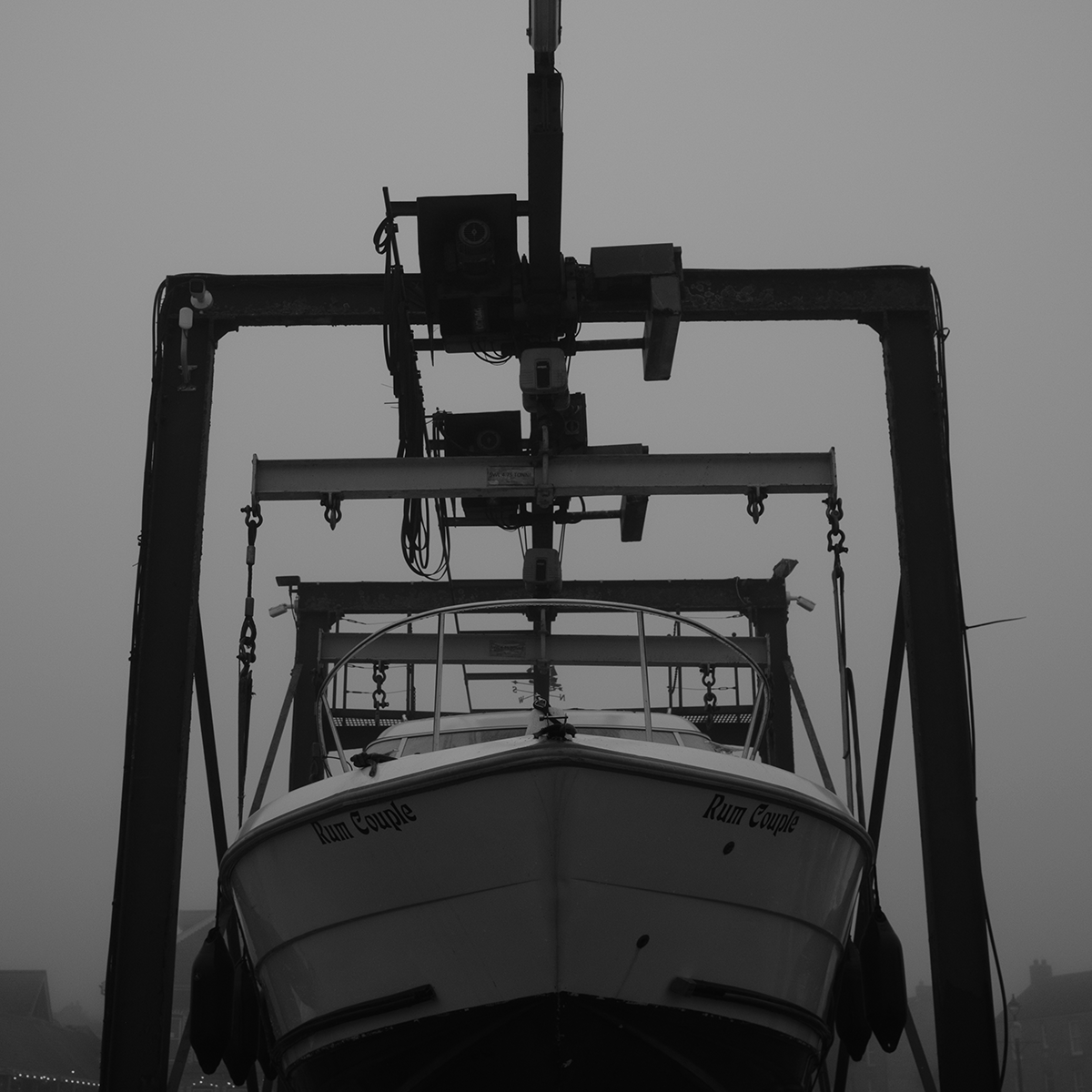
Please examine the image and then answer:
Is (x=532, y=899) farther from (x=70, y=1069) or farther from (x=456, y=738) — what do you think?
(x=70, y=1069)

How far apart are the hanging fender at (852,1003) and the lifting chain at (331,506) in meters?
4.35

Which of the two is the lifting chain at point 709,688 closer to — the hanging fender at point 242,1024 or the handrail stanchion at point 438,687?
the hanging fender at point 242,1024

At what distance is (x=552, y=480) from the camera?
8789 millimetres

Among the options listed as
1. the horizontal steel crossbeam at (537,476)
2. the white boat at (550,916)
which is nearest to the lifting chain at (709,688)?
the horizontal steel crossbeam at (537,476)

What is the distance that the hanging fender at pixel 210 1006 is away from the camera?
718cm

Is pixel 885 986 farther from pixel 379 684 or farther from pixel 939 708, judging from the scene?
pixel 379 684

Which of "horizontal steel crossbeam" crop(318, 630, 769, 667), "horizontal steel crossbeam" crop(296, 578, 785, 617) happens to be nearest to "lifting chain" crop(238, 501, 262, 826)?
"horizontal steel crossbeam" crop(318, 630, 769, 667)

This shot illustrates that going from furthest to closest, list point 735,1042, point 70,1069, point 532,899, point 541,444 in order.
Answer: point 70,1069
point 541,444
point 735,1042
point 532,899

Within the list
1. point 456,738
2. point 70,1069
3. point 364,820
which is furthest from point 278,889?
point 70,1069

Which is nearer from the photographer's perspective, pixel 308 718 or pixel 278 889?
pixel 278 889

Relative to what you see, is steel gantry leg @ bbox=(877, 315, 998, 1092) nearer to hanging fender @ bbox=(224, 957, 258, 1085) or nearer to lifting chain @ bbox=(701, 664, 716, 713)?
hanging fender @ bbox=(224, 957, 258, 1085)

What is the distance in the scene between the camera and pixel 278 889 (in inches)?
251

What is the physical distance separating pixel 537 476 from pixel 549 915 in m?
3.81

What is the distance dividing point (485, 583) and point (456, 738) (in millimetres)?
5124
